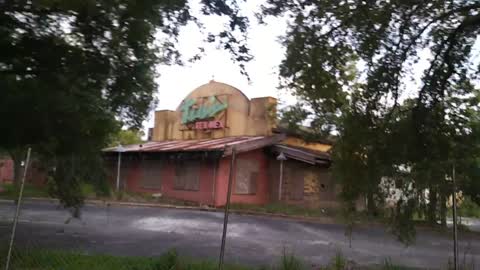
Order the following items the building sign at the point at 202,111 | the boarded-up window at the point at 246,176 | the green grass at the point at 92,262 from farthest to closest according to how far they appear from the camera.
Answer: the building sign at the point at 202,111, the boarded-up window at the point at 246,176, the green grass at the point at 92,262

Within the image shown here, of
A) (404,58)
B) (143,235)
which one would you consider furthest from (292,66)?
(143,235)

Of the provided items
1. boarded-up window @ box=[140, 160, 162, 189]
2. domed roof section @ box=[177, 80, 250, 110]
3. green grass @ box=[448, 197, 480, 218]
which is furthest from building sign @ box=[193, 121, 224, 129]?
green grass @ box=[448, 197, 480, 218]

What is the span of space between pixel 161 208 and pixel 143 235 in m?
10.8

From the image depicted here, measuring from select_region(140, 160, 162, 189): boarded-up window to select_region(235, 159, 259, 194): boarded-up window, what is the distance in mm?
4931

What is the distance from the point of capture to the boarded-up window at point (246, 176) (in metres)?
28.0

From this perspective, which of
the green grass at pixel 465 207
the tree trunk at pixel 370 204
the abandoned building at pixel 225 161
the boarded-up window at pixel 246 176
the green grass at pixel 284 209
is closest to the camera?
the tree trunk at pixel 370 204

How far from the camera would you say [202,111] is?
1233 inches

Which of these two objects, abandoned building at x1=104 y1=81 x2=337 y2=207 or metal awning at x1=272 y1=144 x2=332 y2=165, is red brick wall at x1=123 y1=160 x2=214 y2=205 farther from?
metal awning at x1=272 y1=144 x2=332 y2=165

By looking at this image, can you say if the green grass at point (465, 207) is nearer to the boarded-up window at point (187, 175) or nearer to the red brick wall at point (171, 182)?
the red brick wall at point (171, 182)

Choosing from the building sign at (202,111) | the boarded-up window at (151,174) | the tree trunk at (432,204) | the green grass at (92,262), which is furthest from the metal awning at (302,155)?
the green grass at (92,262)

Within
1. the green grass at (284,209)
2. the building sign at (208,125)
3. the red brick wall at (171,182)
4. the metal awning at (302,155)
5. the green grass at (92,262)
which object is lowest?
the green grass at (92,262)

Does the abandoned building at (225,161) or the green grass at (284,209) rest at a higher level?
the abandoned building at (225,161)

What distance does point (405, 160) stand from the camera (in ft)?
30.1

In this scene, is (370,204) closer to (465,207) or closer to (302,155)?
(465,207)
